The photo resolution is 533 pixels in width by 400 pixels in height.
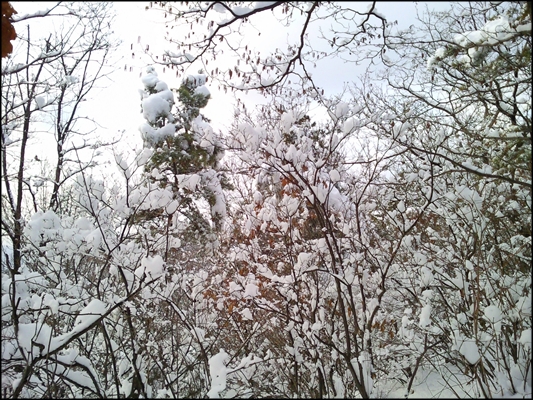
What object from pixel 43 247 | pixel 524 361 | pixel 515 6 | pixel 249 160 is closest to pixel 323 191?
pixel 249 160

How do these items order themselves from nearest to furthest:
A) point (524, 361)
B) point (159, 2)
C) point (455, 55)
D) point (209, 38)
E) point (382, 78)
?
point (524, 361)
point (159, 2)
point (209, 38)
point (455, 55)
point (382, 78)

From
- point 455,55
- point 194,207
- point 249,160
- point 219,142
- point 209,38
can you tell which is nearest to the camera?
point 209,38

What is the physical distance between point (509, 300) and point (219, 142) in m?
3.03

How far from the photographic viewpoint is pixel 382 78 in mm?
5844

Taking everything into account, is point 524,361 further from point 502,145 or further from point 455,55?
point 455,55

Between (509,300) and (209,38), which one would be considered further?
(209,38)

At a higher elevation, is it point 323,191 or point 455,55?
point 455,55

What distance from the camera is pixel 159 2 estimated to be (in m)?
3.01

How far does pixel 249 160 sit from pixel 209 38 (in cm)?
121

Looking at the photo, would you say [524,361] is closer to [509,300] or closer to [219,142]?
[509,300]

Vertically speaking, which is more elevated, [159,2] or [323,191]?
[159,2]

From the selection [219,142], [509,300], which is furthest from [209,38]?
[509,300]

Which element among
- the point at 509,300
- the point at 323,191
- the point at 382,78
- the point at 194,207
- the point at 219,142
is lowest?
the point at 509,300

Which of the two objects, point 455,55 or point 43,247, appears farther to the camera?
point 43,247
